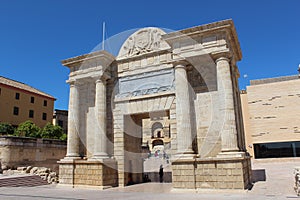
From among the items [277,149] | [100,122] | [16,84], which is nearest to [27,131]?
[16,84]

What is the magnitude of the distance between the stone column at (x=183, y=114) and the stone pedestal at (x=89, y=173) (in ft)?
13.6

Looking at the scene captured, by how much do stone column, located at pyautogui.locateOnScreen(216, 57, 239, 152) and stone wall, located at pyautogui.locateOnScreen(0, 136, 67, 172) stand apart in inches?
662

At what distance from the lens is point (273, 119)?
31.9 m

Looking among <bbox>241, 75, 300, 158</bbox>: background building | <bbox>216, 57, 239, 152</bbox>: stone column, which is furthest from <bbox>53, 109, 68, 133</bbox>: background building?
<bbox>216, 57, 239, 152</bbox>: stone column

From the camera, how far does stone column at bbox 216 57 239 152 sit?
34.5 ft

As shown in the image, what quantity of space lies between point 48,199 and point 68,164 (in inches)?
181

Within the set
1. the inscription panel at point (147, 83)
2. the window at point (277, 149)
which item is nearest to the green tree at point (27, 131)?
the inscription panel at point (147, 83)

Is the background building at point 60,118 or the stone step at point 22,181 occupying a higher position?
the background building at point 60,118

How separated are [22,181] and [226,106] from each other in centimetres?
1287

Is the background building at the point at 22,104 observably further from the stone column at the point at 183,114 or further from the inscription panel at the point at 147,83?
the stone column at the point at 183,114

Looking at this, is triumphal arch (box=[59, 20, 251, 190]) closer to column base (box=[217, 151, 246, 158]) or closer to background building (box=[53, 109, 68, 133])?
column base (box=[217, 151, 246, 158])

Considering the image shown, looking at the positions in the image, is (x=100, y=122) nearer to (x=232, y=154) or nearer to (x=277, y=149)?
(x=232, y=154)

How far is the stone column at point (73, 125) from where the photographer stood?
14154mm

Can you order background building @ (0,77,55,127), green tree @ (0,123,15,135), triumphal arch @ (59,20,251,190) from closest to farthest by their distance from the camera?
triumphal arch @ (59,20,251,190) → green tree @ (0,123,15,135) → background building @ (0,77,55,127)
